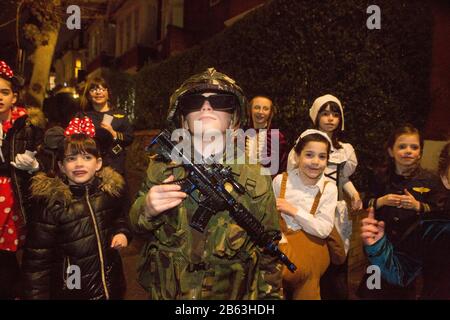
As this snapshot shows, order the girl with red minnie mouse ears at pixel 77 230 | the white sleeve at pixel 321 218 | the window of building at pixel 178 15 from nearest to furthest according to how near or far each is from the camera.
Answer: the girl with red minnie mouse ears at pixel 77 230, the white sleeve at pixel 321 218, the window of building at pixel 178 15

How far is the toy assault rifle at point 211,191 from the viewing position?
2.05 m

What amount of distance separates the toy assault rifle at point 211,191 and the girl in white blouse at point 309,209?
763mm

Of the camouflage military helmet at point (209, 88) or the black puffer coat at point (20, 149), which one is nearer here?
the camouflage military helmet at point (209, 88)

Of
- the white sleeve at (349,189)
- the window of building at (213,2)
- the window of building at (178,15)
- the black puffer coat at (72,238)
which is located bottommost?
the black puffer coat at (72,238)

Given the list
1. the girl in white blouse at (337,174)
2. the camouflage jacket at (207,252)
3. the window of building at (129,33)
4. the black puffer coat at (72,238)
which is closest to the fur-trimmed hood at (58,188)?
the black puffer coat at (72,238)

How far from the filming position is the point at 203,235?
2107mm

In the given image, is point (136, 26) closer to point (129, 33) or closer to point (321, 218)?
point (129, 33)

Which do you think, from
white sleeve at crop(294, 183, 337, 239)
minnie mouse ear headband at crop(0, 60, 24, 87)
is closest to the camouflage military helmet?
white sleeve at crop(294, 183, 337, 239)

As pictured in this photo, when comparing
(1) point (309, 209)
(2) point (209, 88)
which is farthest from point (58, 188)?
(1) point (309, 209)

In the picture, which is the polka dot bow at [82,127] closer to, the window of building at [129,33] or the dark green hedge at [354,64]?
the dark green hedge at [354,64]

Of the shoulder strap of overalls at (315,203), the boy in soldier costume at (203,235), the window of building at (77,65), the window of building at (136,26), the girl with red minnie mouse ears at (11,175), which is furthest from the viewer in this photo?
the window of building at (77,65)

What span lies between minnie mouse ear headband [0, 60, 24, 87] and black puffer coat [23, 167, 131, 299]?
1060 millimetres

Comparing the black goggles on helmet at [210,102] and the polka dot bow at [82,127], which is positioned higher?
the black goggles on helmet at [210,102]

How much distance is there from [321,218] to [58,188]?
1.98m
